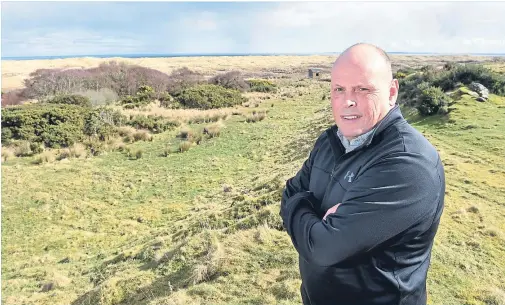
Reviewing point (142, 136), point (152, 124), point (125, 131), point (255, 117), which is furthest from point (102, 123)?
point (255, 117)

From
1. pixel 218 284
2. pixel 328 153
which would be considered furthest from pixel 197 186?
pixel 328 153

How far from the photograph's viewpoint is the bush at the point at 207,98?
29.5m

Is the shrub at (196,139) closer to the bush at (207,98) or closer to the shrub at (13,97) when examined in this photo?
the bush at (207,98)

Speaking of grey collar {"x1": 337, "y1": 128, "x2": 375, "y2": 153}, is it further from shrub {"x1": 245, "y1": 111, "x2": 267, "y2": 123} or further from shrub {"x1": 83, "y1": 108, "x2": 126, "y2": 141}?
shrub {"x1": 245, "y1": 111, "x2": 267, "y2": 123}

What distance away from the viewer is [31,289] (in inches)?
281

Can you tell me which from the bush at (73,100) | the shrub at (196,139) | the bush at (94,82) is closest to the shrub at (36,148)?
the shrub at (196,139)

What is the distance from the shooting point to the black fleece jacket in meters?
1.60

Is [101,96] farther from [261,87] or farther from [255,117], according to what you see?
[261,87]

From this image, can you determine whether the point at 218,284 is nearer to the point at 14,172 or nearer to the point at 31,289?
the point at 31,289

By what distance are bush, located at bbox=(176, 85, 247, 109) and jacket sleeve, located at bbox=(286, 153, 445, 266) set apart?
27966mm

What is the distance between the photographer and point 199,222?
28.0 ft

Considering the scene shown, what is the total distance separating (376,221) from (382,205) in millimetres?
73

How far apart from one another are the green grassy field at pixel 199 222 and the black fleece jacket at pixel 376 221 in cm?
265

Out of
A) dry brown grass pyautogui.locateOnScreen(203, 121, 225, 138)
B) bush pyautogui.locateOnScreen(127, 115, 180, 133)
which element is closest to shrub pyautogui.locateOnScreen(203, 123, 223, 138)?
dry brown grass pyautogui.locateOnScreen(203, 121, 225, 138)
